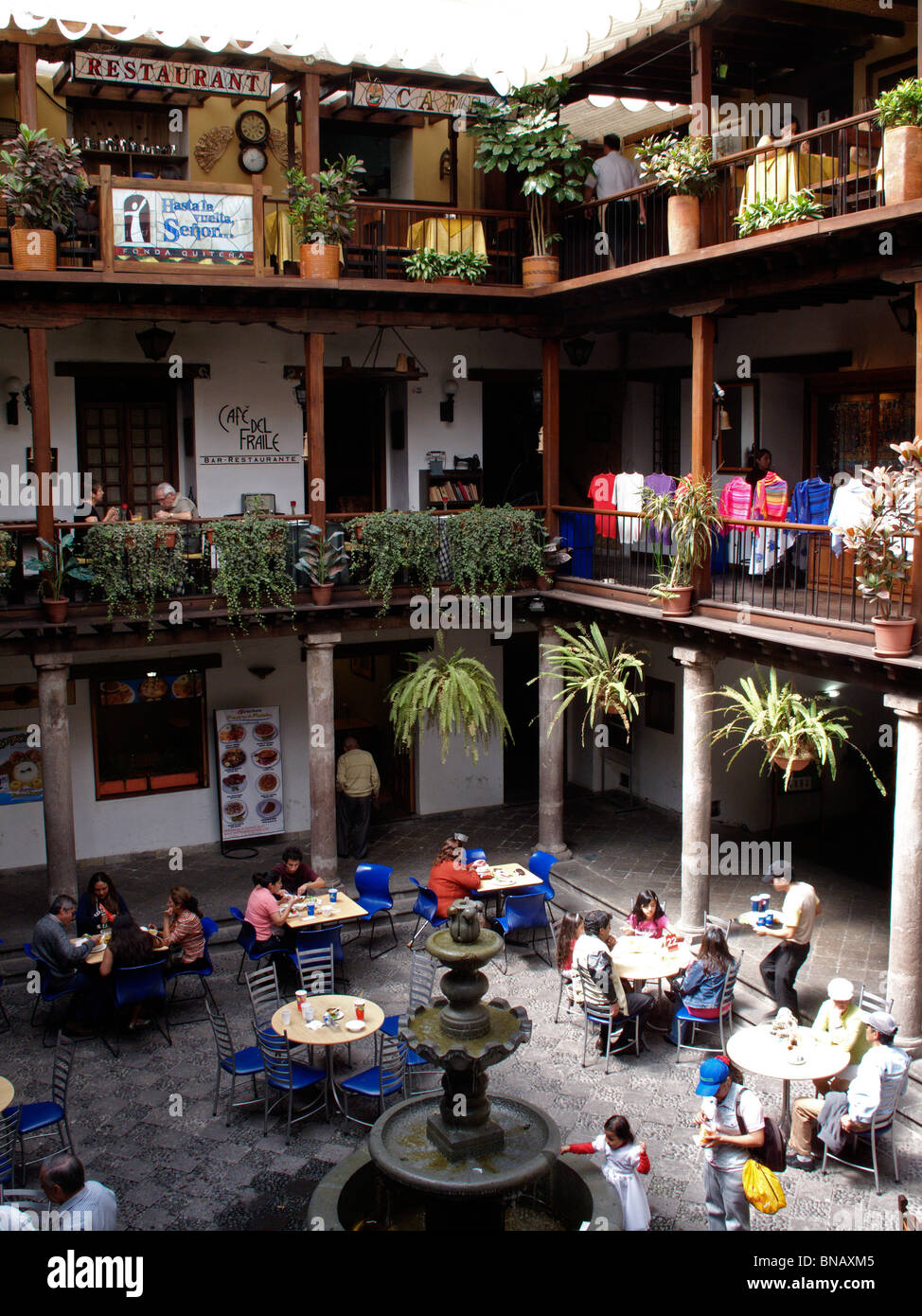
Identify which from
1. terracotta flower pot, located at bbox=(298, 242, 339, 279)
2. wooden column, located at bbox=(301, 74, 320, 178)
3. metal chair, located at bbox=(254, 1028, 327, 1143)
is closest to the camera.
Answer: metal chair, located at bbox=(254, 1028, 327, 1143)

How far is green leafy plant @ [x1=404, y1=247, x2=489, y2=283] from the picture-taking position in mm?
14609

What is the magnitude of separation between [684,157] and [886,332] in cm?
326

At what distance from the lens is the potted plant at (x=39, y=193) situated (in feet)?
41.3

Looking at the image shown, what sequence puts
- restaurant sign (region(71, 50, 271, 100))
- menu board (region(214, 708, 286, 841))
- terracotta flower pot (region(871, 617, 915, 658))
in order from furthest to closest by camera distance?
1. menu board (region(214, 708, 286, 841))
2. restaurant sign (region(71, 50, 271, 100))
3. terracotta flower pot (region(871, 617, 915, 658))

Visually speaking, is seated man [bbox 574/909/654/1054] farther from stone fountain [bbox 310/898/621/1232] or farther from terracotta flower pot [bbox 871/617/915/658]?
terracotta flower pot [bbox 871/617/915/658]

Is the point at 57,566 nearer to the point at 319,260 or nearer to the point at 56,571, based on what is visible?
the point at 56,571

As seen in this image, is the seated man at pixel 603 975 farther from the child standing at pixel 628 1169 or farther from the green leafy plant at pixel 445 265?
the green leafy plant at pixel 445 265

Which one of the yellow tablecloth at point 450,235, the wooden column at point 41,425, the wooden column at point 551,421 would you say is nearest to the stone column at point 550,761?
the wooden column at point 551,421

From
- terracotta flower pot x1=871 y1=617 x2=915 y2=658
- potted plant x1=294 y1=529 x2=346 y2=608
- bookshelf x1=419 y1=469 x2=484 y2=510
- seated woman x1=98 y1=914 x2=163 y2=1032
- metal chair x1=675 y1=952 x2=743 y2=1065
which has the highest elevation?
bookshelf x1=419 y1=469 x2=484 y2=510

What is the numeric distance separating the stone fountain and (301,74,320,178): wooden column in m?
9.47

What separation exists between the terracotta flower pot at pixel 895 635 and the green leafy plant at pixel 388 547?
19.4ft

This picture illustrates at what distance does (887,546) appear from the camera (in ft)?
33.8

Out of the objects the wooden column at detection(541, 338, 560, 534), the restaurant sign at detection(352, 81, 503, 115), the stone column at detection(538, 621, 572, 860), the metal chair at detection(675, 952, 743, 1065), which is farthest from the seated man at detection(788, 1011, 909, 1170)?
the restaurant sign at detection(352, 81, 503, 115)

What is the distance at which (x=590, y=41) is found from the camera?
1326 centimetres
